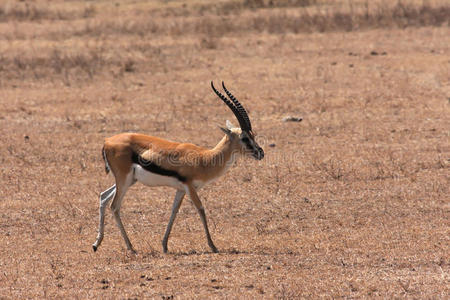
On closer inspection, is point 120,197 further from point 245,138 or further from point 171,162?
point 245,138

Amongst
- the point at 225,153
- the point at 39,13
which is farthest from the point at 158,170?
the point at 39,13

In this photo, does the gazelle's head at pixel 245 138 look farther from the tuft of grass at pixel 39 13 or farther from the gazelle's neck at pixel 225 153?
the tuft of grass at pixel 39 13

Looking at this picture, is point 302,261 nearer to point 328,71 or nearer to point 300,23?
point 328,71

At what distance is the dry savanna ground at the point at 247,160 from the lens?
6.93 metres

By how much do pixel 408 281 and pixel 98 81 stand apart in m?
12.0

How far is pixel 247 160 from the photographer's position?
38.2 feet

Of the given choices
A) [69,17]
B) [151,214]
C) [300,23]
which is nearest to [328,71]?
[300,23]

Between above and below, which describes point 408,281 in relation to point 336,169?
above

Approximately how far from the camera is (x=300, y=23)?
75.5 ft

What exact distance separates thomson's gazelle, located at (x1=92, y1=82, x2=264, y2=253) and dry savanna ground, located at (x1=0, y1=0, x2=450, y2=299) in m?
0.58

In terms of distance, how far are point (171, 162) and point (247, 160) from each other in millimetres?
4063

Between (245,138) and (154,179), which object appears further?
(245,138)

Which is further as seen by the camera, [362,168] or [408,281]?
[362,168]

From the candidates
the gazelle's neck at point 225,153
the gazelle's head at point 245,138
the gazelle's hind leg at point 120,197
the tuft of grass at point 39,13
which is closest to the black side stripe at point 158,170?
the gazelle's hind leg at point 120,197
